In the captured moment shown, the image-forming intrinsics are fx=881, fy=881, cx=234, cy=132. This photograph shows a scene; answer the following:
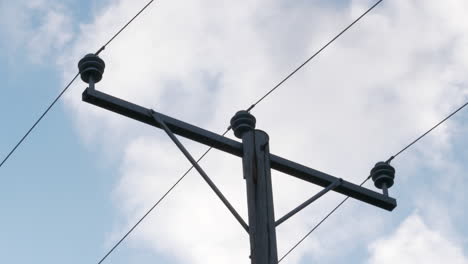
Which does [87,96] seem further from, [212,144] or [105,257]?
[105,257]

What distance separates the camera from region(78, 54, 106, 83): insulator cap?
6926 millimetres

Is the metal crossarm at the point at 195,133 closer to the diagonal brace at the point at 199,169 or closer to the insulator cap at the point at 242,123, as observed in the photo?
the diagonal brace at the point at 199,169

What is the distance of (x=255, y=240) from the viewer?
5898 mm

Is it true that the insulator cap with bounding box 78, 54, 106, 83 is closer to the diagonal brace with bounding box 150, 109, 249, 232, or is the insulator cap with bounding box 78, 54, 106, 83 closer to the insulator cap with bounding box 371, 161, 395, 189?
the diagonal brace with bounding box 150, 109, 249, 232

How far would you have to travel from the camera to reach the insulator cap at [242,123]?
22.4 ft

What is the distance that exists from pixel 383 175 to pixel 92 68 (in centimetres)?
268

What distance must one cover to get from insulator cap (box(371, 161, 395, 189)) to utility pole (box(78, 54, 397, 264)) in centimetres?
10

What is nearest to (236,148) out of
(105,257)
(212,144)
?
(212,144)

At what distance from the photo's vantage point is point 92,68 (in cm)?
693

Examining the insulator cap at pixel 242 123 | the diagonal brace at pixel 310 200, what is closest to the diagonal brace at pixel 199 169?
the diagonal brace at pixel 310 200

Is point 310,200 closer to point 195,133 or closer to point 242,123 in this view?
point 242,123

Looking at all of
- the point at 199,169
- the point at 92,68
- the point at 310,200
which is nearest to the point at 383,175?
the point at 310,200

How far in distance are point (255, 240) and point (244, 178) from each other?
2.07 ft

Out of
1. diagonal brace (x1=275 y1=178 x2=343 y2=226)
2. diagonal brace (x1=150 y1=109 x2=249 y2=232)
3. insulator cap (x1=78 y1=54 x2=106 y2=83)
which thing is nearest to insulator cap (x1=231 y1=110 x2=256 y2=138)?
diagonal brace (x1=150 y1=109 x2=249 y2=232)
